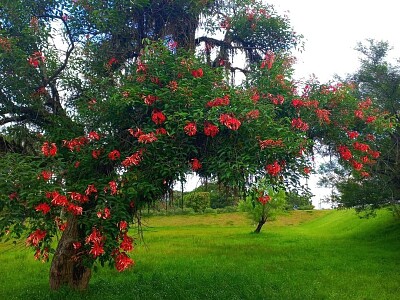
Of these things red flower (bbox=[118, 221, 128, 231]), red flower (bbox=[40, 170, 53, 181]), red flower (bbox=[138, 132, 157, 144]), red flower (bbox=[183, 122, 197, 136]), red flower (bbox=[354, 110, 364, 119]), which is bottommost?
red flower (bbox=[118, 221, 128, 231])

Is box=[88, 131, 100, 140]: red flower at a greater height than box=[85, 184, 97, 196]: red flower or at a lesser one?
greater

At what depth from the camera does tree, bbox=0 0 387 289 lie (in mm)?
6738

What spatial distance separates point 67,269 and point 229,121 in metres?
6.28

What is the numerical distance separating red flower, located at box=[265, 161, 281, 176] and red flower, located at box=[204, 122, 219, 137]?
3.39 feet

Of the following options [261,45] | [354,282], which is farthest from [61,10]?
[354,282]

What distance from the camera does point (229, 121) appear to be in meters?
6.61

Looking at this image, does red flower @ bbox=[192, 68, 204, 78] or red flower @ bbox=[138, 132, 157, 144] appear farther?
red flower @ bbox=[192, 68, 204, 78]

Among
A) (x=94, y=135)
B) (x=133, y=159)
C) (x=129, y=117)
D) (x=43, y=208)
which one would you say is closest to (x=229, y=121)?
(x=133, y=159)

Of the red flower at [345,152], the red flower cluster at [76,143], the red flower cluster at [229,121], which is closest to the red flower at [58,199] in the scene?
the red flower cluster at [76,143]

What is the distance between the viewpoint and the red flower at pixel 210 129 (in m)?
6.82

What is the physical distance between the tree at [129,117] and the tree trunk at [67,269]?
0.03 meters

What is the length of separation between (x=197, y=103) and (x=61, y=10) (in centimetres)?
473

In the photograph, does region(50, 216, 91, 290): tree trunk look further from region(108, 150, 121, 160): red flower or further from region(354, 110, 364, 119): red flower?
region(354, 110, 364, 119): red flower

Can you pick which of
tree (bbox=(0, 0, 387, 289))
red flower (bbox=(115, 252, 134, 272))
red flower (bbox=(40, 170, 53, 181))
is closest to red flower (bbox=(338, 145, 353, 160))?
tree (bbox=(0, 0, 387, 289))
